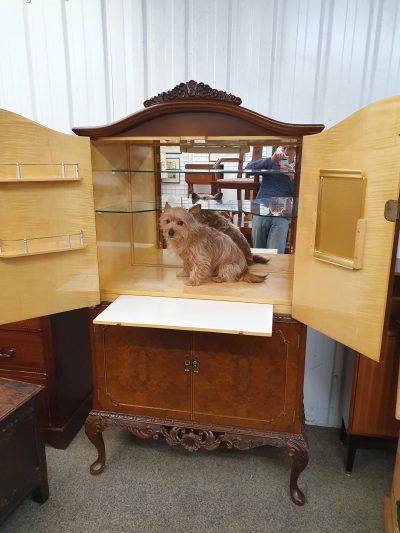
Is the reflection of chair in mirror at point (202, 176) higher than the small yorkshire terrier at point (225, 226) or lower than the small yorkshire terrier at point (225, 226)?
higher

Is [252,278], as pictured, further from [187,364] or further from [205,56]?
[205,56]

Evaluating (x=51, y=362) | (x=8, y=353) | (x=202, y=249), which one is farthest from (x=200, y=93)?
(x=8, y=353)

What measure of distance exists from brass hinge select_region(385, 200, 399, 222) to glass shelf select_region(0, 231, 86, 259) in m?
1.22

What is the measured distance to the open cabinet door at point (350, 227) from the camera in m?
1.23

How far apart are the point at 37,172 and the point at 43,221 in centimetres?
20

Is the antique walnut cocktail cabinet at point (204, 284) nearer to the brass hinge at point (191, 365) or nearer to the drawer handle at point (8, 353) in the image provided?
the brass hinge at point (191, 365)

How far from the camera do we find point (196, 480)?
2.09m

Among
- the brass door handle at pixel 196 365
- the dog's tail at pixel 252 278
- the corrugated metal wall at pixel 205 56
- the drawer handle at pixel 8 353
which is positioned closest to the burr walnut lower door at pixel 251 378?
the brass door handle at pixel 196 365

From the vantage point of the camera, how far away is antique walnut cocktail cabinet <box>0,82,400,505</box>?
135cm

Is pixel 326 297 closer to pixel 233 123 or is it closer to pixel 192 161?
pixel 233 123

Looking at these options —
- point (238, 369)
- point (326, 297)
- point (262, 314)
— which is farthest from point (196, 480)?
point (326, 297)

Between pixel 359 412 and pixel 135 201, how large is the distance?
5.38 feet

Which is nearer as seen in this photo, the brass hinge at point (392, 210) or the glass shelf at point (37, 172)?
the brass hinge at point (392, 210)

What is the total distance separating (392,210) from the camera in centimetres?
121
